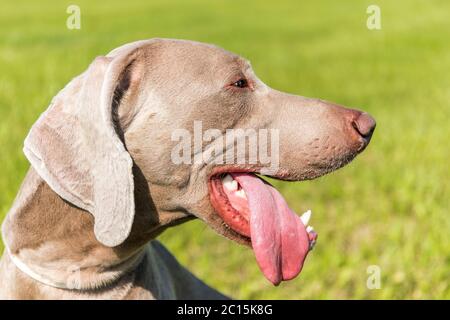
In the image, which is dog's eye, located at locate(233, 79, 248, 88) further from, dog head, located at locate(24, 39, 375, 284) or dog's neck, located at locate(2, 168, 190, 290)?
A: dog's neck, located at locate(2, 168, 190, 290)

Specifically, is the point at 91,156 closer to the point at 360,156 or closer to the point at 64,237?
the point at 64,237

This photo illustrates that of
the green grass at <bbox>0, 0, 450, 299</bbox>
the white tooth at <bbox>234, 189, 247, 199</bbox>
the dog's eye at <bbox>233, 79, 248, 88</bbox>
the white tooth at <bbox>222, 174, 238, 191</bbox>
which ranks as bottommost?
the green grass at <bbox>0, 0, 450, 299</bbox>

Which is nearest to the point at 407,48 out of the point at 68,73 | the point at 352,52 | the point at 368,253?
the point at 352,52

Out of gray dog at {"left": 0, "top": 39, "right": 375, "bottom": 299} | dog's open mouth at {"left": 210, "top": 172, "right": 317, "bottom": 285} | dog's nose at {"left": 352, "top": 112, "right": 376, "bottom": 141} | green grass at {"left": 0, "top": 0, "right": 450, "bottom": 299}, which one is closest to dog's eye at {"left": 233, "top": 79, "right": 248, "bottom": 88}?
gray dog at {"left": 0, "top": 39, "right": 375, "bottom": 299}

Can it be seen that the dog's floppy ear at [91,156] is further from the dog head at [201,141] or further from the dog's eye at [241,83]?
the dog's eye at [241,83]

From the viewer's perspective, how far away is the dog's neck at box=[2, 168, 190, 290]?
296 cm

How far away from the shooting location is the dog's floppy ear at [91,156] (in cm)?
271

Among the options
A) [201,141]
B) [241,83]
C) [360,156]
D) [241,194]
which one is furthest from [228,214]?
[360,156]

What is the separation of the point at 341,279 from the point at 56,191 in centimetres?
233

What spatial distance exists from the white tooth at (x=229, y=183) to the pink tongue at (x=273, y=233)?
0.7 inches

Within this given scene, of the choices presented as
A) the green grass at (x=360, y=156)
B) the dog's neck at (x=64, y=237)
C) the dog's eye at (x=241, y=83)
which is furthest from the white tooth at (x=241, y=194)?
the green grass at (x=360, y=156)

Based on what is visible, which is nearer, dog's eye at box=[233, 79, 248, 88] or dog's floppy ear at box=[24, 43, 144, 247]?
dog's floppy ear at box=[24, 43, 144, 247]

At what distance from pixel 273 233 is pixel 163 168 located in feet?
1.64

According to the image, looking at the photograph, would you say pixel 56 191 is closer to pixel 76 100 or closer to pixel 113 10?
pixel 76 100
